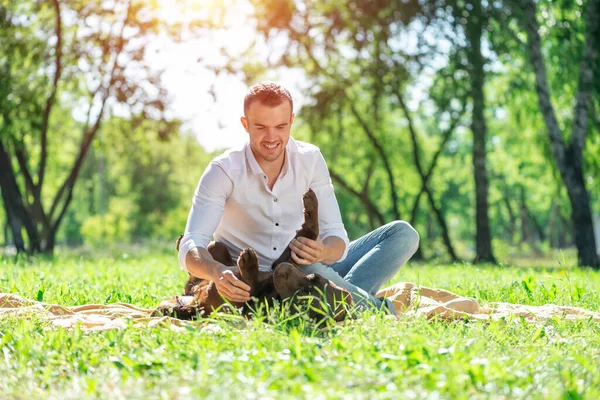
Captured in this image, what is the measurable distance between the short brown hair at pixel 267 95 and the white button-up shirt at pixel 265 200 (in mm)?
A: 474

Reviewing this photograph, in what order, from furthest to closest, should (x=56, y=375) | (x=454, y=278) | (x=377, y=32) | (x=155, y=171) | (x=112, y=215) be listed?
(x=155, y=171) → (x=112, y=215) → (x=377, y=32) → (x=454, y=278) → (x=56, y=375)

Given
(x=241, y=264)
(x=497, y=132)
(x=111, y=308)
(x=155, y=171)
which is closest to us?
(x=241, y=264)

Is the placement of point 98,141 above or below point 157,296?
above

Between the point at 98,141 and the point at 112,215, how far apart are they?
911 inches

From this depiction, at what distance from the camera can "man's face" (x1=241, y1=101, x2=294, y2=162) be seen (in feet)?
15.5

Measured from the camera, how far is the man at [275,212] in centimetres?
474

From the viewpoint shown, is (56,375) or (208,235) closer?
(56,375)

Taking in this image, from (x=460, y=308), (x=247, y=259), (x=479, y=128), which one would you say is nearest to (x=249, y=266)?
(x=247, y=259)

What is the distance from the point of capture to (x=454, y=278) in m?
7.90

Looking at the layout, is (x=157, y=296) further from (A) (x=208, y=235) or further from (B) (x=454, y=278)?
(B) (x=454, y=278)

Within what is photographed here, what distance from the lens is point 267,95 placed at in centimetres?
472

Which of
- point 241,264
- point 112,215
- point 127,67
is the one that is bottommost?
point 112,215

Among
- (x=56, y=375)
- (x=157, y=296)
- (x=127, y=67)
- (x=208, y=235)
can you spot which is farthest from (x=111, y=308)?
(x=127, y=67)

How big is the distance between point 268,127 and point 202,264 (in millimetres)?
962
